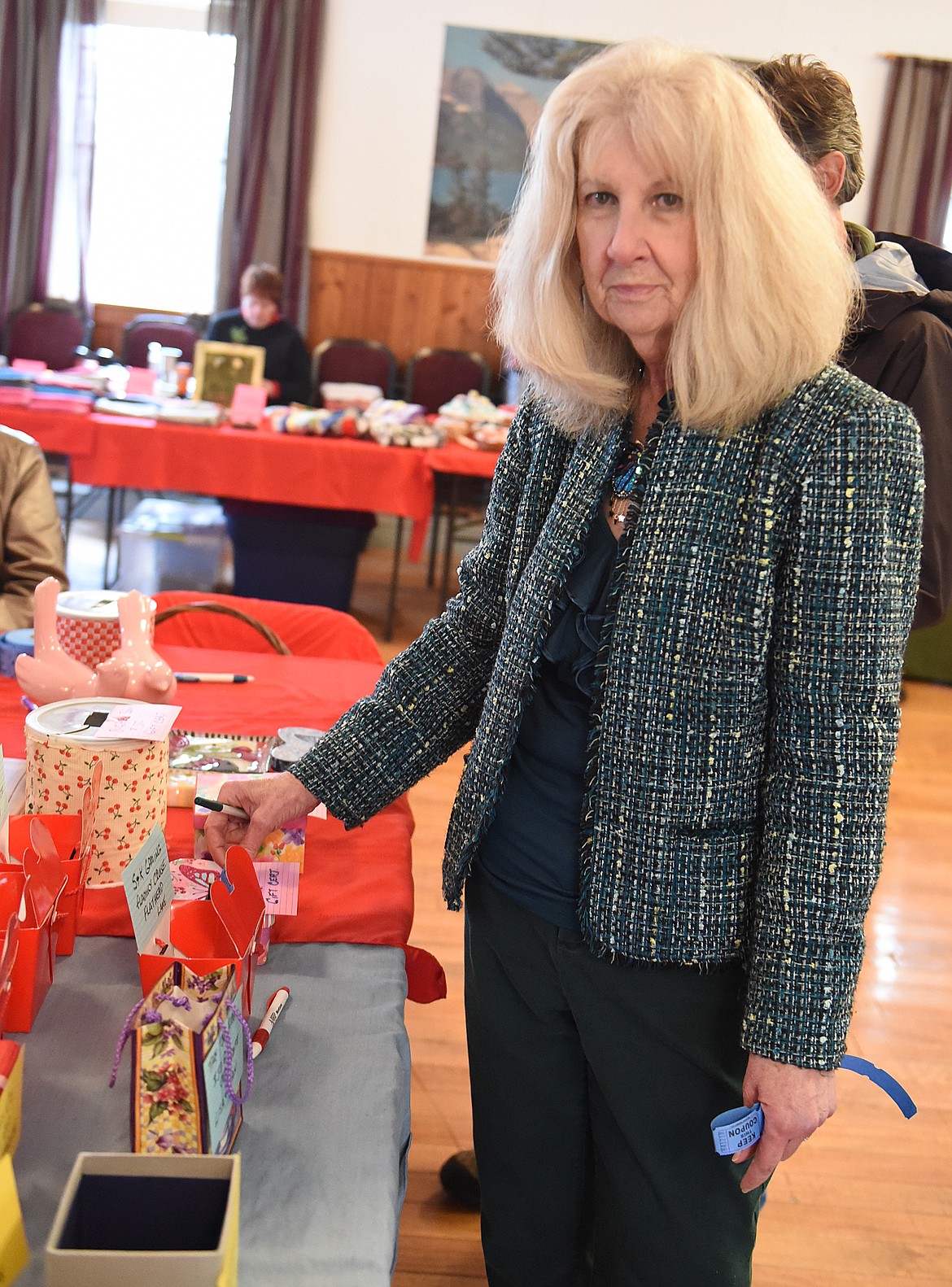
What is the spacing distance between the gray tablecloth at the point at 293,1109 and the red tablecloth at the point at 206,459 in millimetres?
3535

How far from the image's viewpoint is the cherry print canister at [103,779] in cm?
120

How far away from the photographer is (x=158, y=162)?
7.23 m

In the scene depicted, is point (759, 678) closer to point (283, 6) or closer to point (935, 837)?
point (935, 837)

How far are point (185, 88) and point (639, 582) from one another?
7.13m

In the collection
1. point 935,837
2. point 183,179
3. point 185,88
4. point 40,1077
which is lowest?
point 935,837

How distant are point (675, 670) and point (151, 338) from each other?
6.26 m

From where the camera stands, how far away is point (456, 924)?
2.81 m

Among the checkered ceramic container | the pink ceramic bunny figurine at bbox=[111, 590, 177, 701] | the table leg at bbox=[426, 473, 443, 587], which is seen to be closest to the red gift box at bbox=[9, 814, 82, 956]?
the pink ceramic bunny figurine at bbox=[111, 590, 177, 701]

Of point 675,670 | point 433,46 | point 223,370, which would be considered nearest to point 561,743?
point 675,670

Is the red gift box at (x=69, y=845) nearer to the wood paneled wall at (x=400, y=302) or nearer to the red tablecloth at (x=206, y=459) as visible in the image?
the red tablecloth at (x=206, y=459)

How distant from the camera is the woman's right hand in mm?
1282

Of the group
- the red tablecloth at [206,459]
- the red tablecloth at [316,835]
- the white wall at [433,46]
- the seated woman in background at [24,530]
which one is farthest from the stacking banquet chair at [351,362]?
the red tablecloth at [316,835]

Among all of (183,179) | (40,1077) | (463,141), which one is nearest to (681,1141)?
(40,1077)

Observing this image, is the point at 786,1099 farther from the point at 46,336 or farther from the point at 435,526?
the point at 46,336
